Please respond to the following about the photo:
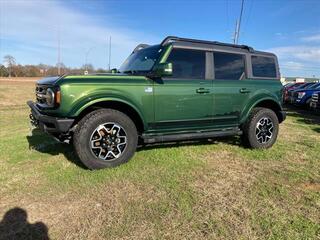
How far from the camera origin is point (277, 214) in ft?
12.1

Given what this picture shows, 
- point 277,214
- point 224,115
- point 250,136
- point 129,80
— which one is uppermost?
point 129,80

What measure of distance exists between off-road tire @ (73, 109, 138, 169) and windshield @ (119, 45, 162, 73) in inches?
42.5

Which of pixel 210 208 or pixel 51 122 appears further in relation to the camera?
pixel 51 122

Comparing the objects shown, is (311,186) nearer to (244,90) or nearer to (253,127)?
(253,127)

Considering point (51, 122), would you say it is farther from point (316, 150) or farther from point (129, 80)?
point (316, 150)

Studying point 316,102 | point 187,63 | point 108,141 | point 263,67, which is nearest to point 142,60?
point 187,63

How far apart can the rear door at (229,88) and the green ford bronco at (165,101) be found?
18 mm

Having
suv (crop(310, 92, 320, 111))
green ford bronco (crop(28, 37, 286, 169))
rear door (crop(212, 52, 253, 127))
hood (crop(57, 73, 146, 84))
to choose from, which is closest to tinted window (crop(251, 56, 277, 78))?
green ford bronco (crop(28, 37, 286, 169))

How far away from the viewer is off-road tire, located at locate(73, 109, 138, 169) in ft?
16.0

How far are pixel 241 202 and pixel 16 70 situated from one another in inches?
3122

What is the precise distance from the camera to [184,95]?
18.4 ft

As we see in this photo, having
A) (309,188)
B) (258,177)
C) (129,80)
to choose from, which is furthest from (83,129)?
(309,188)

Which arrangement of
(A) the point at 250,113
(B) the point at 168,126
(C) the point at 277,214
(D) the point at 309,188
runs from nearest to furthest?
(C) the point at 277,214 → (D) the point at 309,188 → (B) the point at 168,126 → (A) the point at 250,113

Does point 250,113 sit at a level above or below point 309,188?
above
